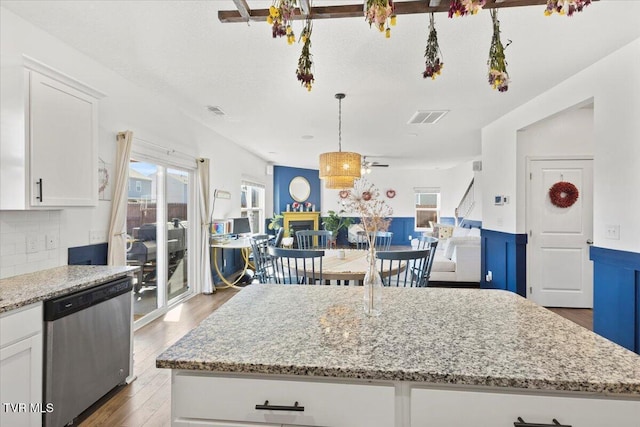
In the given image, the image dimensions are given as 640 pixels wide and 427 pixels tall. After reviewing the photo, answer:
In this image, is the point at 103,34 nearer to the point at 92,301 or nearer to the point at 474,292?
the point at 92,301

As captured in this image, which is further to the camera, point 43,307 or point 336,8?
point 43,307

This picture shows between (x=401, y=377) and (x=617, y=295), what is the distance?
292cm

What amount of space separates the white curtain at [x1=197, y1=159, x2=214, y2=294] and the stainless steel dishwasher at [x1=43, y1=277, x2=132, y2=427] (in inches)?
97.7

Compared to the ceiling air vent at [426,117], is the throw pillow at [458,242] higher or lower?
lower

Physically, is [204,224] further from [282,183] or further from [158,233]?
[282,183]

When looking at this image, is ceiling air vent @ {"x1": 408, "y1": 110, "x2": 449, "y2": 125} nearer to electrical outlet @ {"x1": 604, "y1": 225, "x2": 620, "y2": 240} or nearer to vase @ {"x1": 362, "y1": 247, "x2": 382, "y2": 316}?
electrical outlet @ {"x1": 604, "y1": 225, "x2": 620, "y2": 240}

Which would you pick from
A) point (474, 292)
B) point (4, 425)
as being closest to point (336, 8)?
point (474, 292)

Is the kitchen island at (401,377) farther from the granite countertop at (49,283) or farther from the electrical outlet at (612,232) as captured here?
the electrical outlet at (612,232)

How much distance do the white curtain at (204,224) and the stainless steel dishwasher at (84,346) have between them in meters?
2.48

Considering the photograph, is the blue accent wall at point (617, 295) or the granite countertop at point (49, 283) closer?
the granite countertop at point (49, 283)

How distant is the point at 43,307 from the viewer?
175cm

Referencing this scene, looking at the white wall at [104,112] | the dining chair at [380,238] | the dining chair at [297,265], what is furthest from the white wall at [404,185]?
the dining chair at [297,265]

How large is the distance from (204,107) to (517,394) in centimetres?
417

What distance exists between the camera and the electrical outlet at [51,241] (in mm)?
2428
